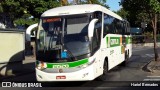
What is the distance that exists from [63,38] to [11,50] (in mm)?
7685

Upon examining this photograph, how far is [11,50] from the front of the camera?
2034 cm

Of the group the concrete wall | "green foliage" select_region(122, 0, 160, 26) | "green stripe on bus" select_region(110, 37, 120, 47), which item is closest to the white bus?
"green stripe on bus" select_region(110, 37, 120, 47)

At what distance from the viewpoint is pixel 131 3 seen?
22484 millimetres

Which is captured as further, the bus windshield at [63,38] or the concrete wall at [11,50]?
the concrete wall at [11,50]

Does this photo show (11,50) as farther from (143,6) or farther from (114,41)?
(143,6)

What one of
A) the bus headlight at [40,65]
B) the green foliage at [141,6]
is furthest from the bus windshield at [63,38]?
the green foliage at [141,6]

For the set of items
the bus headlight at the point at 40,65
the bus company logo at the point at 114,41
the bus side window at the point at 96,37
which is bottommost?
the bus headlight at the point at 40,65

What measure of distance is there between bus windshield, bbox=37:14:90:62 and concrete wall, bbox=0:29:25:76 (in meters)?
6.27

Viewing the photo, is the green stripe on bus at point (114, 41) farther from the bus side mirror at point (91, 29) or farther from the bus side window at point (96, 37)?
the bus side mirror at point (91, 29)

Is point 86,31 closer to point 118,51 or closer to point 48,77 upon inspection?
point 48,77

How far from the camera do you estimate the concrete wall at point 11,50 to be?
19578mm

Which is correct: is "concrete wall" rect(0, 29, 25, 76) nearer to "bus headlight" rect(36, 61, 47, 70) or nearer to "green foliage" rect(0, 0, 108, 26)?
"bus headlight" rect(36, 61, 47, 70)

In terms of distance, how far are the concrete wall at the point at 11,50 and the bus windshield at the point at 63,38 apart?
627cm

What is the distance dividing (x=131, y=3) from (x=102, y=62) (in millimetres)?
8334
